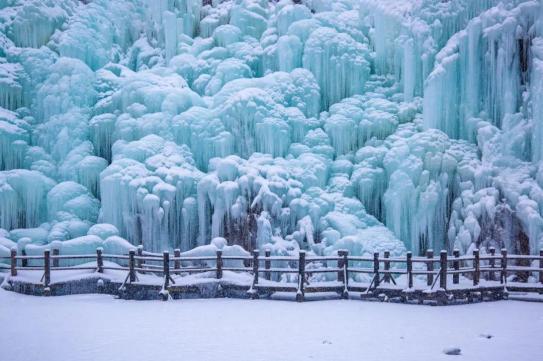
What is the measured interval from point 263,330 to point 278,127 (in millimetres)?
10878

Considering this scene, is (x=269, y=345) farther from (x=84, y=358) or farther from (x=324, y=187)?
(x=324, y=187)

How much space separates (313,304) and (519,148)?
8.58 m

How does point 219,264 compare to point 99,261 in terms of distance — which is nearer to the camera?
point 219,264

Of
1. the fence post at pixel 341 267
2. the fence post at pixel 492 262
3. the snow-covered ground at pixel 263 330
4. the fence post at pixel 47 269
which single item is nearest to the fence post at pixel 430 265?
the snow-covered ground at pixel 263 330

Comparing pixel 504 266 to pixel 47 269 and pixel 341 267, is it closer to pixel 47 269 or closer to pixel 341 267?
pixel 341 267

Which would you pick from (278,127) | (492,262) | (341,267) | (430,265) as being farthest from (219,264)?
(492,262)

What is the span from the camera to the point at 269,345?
9.66m

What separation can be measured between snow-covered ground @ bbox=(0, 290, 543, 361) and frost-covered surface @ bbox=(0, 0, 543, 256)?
4.56 meters

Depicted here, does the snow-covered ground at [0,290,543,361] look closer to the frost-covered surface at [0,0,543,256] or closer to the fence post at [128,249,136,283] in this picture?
the fence post at [128,249,136,283]

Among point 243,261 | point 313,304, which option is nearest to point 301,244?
point 243,261

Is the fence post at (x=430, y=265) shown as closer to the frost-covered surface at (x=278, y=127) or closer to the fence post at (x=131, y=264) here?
the frost-covered surface at (x=278, y=127)

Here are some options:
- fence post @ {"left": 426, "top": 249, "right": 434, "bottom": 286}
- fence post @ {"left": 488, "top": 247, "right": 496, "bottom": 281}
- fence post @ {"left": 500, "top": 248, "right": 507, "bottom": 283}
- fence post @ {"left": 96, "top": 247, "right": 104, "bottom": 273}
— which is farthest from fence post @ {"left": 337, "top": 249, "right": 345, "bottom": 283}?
fence post @ {"left": 96, "top": 247, "right": 104, "bottom": 273}

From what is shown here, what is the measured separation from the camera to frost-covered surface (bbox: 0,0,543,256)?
736 inches

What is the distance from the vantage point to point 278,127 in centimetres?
2081
